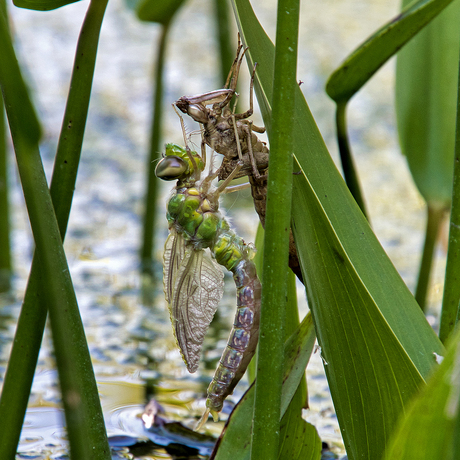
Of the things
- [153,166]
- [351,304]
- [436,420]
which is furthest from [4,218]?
[436,420]

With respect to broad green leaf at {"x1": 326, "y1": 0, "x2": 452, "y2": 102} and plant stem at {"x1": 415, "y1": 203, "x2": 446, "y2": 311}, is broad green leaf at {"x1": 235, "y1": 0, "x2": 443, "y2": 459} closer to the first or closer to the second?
broad green leaf at {"x1": 326, "y1": 0, "x2": 452, "y2": 102}

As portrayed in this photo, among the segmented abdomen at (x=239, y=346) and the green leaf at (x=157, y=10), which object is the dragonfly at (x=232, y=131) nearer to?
the segmented abdomen at (x=239, y=346)

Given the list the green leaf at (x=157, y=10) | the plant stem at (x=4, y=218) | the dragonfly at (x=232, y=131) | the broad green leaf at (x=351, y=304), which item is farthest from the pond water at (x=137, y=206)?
the green leaf at (x=157, y=10)

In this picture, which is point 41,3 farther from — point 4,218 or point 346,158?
point 4,218

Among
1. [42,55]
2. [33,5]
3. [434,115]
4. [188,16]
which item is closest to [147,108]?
[42,55]

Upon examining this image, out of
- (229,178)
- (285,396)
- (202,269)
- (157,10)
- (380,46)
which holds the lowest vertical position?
(285,396)

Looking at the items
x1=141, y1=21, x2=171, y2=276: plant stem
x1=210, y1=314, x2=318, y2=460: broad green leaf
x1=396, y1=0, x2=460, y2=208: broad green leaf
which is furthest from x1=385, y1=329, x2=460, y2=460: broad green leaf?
x1=141, y1=21, x2=171, y2=276: plant stem

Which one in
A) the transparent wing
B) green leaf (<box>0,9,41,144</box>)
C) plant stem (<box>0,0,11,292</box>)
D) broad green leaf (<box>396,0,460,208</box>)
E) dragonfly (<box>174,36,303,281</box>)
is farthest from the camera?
plant stem (<box>0,0,11,292</box>)
